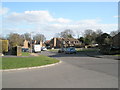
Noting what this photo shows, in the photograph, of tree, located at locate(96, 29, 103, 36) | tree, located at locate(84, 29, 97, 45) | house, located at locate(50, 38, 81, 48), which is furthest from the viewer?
house, located at locate(50, 38, 81, 48)

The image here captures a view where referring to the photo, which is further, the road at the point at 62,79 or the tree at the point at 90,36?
the tree at the point at 90,36

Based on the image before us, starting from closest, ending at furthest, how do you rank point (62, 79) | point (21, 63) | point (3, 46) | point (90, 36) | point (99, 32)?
point (62, 79) → point (21, 63) → point (3, 46) → point (99, 32) → point (90, 36)

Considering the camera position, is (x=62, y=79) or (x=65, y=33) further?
(x=65, y=33)

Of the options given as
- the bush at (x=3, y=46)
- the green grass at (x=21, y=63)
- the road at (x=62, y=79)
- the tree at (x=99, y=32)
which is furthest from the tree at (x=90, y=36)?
the road at (x=62, y=79)

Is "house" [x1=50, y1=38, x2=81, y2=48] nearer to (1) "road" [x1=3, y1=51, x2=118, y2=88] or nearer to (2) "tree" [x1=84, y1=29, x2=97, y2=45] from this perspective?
(2) "tree" [x1=84, y1=29, x2=97, y2=45]

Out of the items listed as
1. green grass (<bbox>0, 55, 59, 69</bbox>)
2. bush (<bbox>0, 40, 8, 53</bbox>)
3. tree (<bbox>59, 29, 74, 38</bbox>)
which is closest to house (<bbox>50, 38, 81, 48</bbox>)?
tree (<bbox>59, 29, 74, 38</bbox>)

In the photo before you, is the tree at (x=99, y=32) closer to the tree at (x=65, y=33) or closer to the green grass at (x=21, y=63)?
the tree at (x=65, y=33)

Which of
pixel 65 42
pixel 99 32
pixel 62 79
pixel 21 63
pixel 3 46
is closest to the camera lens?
pixel 62 79

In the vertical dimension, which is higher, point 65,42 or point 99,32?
point 99,32

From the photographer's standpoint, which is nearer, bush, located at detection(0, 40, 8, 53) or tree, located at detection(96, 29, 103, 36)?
bush, located at detection(0, 40, 8, 53)

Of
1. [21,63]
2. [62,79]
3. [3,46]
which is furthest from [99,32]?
[62,79]

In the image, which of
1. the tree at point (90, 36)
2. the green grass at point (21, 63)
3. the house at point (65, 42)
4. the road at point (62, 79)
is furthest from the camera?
the house at point (65, 42)

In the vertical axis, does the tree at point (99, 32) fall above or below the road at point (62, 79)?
above

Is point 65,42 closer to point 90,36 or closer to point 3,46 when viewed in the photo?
point 90,36
